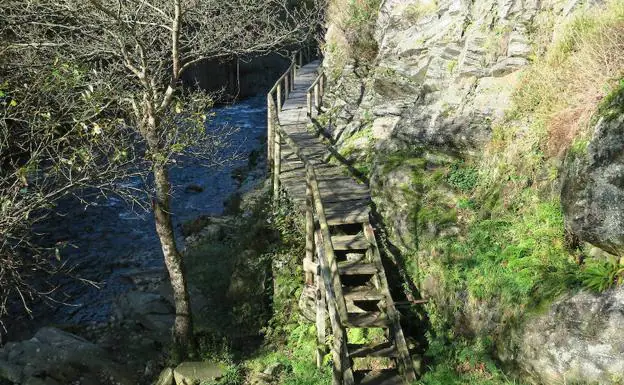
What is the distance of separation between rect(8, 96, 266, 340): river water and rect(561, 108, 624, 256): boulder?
8.77m

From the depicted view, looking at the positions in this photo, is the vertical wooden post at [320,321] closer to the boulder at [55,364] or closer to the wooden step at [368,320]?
the wooden step at [368,320]

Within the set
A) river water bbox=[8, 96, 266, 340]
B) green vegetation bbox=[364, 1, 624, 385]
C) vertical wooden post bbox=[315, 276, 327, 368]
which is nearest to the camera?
green vegetation bbox=[364, 1, 624, 385]

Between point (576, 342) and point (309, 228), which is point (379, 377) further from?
point (309, 228)

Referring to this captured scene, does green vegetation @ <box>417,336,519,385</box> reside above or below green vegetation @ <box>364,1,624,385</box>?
below

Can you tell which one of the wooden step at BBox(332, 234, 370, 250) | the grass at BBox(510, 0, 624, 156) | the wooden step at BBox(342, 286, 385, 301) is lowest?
the wooden step at BBox(342, 286, 385, 301)

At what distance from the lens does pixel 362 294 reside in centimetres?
874

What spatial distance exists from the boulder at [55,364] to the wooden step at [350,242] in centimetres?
514

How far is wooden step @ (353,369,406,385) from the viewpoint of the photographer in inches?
296

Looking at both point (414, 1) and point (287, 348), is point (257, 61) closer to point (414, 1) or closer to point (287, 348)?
point (414, 1)

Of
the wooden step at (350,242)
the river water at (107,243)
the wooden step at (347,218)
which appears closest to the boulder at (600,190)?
the wooden step at (350,242)

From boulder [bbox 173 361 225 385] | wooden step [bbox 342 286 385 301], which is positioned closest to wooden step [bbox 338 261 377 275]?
wooden step [bbox 342 286 385 301]

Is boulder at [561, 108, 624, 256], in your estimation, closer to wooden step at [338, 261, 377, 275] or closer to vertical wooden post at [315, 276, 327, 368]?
wooden step at [338, 261, 377, 275]

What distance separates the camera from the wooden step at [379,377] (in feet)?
24.7

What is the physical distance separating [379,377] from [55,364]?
6.85 meters
